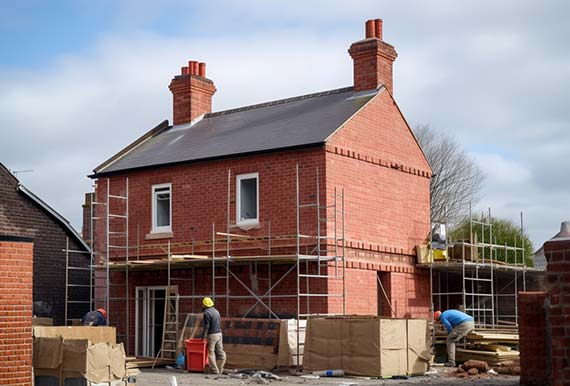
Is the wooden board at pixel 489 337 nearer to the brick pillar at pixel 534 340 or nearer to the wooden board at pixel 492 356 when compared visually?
the wooden board at pixel 492 356

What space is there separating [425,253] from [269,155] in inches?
226

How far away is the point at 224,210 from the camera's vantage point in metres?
24.1

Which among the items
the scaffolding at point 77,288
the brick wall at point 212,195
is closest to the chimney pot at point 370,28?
the brick wall at point 212,195

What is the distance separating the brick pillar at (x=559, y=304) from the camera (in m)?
8.44

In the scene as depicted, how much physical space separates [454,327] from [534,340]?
9709 mm

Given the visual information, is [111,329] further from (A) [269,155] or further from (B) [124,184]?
(B) [124,184]

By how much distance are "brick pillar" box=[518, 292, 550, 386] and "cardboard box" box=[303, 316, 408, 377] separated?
6.62 m

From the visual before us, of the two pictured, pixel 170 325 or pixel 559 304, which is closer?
pixel 559 304

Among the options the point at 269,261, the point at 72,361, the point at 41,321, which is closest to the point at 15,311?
the point at 72,361

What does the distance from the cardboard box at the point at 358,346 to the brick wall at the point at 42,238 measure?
1112cm

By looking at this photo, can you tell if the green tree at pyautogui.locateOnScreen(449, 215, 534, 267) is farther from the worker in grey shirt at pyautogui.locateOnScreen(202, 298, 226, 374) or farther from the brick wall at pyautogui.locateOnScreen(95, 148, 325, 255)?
the worker in grey shirt at pyautogui.locateOnScreen(202, 298, 226, 374)

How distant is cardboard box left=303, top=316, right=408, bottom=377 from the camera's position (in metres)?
18.5

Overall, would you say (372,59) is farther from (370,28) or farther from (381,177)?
(381,177)

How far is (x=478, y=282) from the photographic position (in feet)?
91.9
